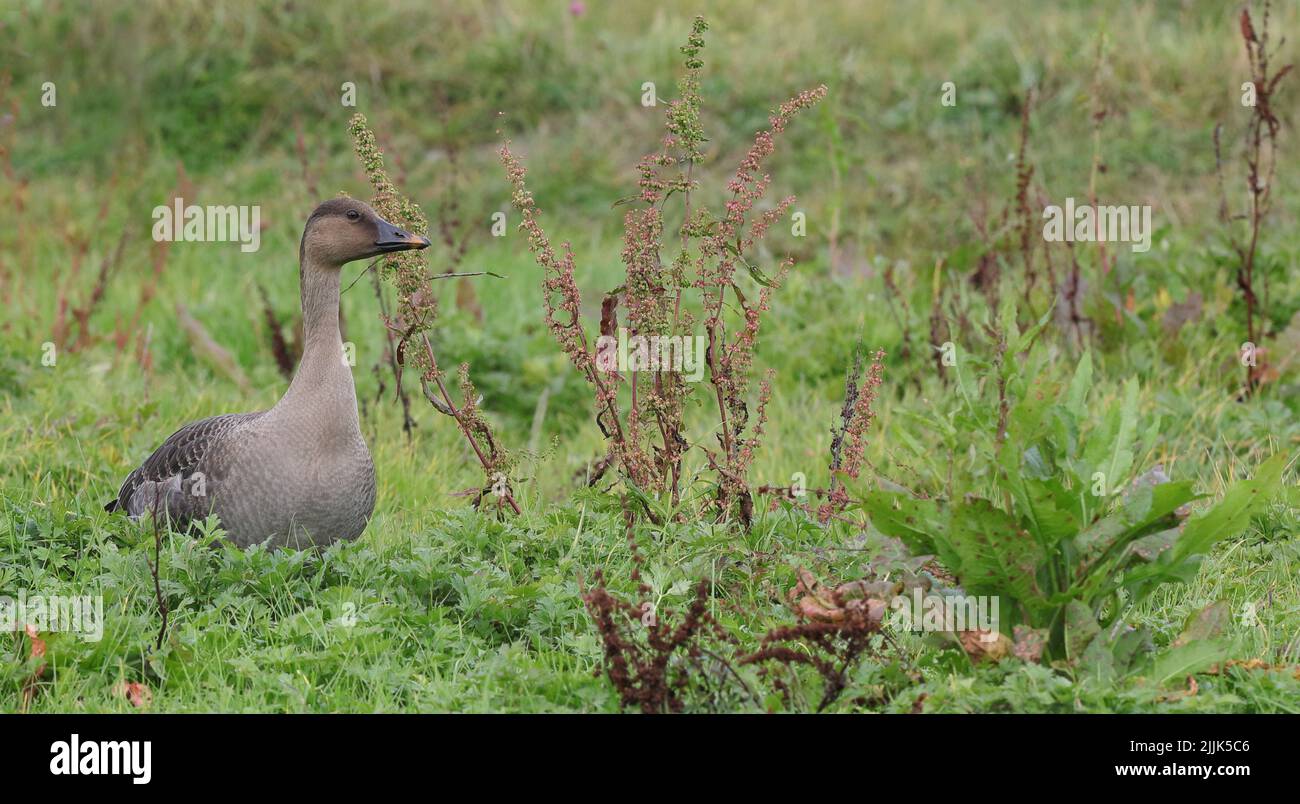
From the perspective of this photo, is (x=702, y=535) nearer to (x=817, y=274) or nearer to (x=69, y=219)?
(x=817, y=274)

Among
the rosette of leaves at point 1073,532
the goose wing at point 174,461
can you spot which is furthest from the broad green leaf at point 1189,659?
the goose wing at point 174,461

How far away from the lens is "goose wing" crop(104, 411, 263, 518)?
186 inches

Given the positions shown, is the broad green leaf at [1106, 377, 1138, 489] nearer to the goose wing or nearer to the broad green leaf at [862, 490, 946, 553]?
the broad green leaf at [862, 490, 946, 553]

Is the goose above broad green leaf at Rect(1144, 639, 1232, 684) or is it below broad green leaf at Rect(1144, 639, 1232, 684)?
above

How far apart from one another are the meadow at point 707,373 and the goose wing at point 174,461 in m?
0.20

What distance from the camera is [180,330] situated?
777 centimetres

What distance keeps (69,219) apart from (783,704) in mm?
7399

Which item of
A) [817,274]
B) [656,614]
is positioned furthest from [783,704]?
[817,274]

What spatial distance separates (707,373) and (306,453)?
9.84 feet

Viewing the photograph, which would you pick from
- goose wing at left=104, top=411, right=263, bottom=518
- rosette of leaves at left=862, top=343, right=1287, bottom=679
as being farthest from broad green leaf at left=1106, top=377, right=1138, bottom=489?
goose wing at left=104, top=411, right=263, bottom=518

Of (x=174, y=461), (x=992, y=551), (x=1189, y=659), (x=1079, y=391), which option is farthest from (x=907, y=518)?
(x=174, y=461)

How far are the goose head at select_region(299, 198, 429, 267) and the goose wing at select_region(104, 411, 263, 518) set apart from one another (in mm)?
566

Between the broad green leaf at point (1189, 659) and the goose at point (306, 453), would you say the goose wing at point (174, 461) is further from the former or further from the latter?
the broad green leaf at point (1189, 659)

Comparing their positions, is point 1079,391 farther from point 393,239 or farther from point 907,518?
point 393,239
